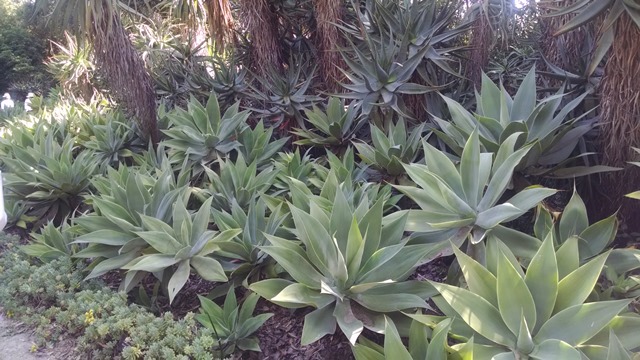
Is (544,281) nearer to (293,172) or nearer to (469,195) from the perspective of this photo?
(469,195)

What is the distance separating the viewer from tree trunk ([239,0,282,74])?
6113mm

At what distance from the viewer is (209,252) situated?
9.79 feet

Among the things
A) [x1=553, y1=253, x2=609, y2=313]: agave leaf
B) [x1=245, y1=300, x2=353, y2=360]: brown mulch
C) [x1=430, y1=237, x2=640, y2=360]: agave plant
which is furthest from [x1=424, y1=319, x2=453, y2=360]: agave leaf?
[x1=245, y1=300, x2=353, y2=360]: brown mulch

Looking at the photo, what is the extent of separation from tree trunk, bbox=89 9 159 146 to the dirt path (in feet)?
9.96

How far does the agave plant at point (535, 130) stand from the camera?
3195mm

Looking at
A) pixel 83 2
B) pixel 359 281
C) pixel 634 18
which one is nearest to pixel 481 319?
pixel 359 281

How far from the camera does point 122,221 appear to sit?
3.27m

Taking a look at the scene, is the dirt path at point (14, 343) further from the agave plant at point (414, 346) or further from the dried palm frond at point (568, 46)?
the dried palm frond at point (568, 46)

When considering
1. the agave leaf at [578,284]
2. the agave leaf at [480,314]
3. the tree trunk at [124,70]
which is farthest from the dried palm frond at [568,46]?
the tree trunk at [124,70]

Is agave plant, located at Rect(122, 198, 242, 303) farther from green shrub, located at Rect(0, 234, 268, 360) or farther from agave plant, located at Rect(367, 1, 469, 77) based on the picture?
agave plant, located at Rect(367, 1, 469, 77)

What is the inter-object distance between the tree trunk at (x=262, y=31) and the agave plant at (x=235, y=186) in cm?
253

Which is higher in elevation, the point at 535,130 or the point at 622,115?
the point at 622,115

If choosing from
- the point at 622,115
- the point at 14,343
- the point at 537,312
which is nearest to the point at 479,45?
the point at 622,115

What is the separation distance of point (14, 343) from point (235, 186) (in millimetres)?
1908
